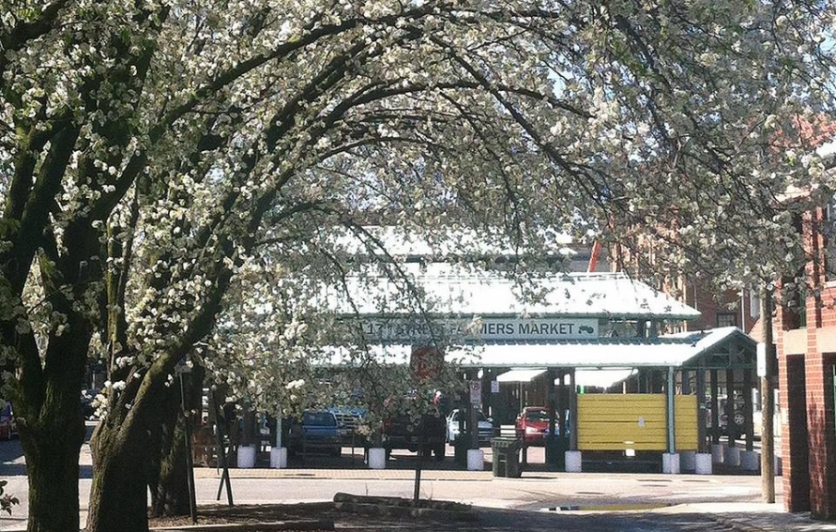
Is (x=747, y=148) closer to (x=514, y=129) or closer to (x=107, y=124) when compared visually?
(x=514, y=129)

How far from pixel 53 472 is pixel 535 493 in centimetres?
1835

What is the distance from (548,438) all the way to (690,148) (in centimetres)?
2855

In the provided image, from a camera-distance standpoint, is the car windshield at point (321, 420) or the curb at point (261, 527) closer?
the curb at point (261, 527)

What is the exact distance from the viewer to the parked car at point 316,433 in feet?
131

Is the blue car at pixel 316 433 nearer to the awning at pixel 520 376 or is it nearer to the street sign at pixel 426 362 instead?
the awning at pixel 520 376

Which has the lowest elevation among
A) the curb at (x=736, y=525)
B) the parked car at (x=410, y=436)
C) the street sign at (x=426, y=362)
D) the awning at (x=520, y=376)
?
the curb at (x=736, y=525)

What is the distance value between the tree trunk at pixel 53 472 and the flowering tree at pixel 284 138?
0.07ft

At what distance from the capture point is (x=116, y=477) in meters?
15.5

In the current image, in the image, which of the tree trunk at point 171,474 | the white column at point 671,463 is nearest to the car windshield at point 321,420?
the white column at point 671,463

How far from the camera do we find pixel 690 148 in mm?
11789

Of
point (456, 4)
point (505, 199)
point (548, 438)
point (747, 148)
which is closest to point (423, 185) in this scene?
point (505, 199)

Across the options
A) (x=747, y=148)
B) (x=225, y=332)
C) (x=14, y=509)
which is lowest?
(x=14, y=509)

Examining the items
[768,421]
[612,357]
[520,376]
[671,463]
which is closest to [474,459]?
[612,357]

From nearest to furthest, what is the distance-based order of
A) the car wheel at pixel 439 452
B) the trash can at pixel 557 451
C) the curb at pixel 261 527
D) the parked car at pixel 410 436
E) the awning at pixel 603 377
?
the curb at pixel 261 527
the trash can at pixel 557 451
the parked car at pixel 410 436
the car wheel at pixel 439 452
the awning at pixel 603 377
